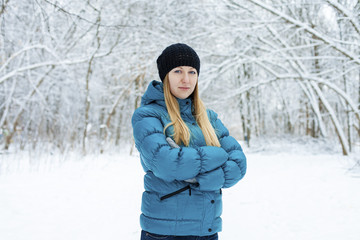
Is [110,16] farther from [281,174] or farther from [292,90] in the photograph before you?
[292,90]

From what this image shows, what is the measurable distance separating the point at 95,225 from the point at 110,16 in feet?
25.1

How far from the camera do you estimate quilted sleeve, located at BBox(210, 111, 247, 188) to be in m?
1.36

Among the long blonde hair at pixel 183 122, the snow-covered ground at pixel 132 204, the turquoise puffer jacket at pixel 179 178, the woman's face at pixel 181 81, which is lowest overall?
the snow-covered ground at pixel 132 204

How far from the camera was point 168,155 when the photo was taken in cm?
124

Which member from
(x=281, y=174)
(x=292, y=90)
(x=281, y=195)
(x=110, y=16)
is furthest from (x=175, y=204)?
(x=292, y=90)

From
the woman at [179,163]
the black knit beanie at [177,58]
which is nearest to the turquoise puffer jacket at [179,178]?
the woman at [179,163]

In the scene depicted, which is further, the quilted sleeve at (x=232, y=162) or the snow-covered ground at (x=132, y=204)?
the snow-covered ground at (x=132, y=204)

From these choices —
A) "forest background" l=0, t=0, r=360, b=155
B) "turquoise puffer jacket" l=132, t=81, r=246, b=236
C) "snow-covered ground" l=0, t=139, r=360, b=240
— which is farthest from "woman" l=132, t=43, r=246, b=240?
"forest background" l=0, t=0, r=360, b=155

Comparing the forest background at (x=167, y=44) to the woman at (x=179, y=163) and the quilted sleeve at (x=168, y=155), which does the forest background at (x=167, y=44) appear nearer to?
the woman at (x=179, y=163)

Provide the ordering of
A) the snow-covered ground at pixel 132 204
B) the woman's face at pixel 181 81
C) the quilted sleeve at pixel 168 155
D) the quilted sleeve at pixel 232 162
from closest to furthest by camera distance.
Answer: the quilted sleeve at pixel 168 155 < the quilted sleeve at pixel 232 162 < the woman's face at pixel 181 81 < the snow-covered ground at pixel 132 204

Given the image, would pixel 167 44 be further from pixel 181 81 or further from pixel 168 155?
pixel 168 155

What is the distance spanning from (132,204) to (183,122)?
2713mm

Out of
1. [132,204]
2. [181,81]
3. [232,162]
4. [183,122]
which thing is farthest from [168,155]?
[132,204]

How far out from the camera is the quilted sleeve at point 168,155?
49.3 inches
